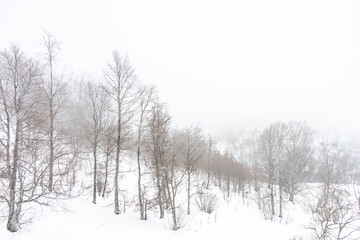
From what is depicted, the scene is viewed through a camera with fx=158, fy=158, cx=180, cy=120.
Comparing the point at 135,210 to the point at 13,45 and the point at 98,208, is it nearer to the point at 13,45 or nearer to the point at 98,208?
the point at 98,208

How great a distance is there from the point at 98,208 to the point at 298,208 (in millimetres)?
26110

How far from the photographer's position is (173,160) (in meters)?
10.7

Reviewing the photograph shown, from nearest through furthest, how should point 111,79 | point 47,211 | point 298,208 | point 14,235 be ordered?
point 14,235 → point 47,211 → point 111,79 → point 298,208

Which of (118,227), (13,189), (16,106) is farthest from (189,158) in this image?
(16,106)

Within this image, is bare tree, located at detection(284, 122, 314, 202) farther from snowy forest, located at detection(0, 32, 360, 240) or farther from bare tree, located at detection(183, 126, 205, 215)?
bare tree, located at detection(183, 126, 205, 215)

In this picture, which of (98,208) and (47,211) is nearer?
(47,211)

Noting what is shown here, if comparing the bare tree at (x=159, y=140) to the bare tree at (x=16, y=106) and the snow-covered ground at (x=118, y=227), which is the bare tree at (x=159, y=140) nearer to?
the snow-covered ground at (x=118, y=227)

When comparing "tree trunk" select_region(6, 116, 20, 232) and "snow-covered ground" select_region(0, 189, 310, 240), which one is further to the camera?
"snow-covered ground" select_region(0, 189, 310, 240)

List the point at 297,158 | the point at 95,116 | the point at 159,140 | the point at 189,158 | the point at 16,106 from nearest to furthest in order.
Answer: the point at 16,106 → the point at 159,140 → the point at 189,158 → the point at 95,116 → the point at 297,158

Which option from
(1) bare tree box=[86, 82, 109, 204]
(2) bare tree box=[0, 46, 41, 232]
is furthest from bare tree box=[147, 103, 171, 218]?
(2) bare tree box=[0, 46, 41, 232]

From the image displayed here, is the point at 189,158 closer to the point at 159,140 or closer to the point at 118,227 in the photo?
the point at 159,140

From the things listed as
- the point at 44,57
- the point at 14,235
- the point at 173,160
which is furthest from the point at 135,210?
the point at 44,57

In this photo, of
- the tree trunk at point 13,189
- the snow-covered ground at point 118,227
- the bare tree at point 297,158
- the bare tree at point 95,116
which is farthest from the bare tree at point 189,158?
the bare tree at point 297,158

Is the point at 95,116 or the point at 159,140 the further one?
the point at 95,116
